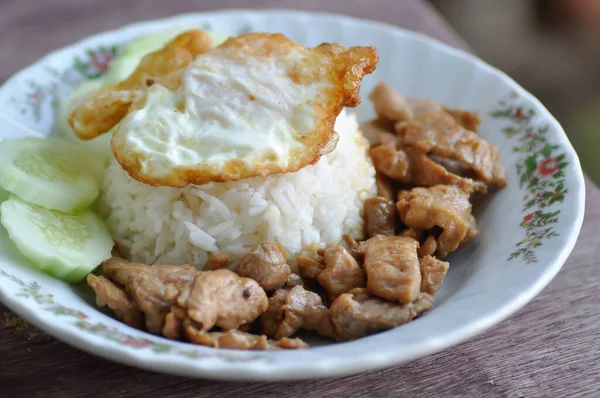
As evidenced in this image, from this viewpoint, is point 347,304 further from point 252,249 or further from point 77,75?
point 77,75

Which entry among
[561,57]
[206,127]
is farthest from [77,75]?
[561,57]

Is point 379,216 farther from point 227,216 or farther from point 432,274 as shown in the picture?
point 227,216

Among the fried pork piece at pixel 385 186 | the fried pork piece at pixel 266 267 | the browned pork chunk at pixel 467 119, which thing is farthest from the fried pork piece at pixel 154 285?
the browned pork chunk at pixel 467 119

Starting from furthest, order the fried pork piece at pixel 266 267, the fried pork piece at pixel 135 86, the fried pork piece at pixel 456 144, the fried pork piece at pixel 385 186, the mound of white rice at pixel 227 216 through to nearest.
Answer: the fried pork piece at pixel 385 186 → the fried pork piece at pixel 456 144 → the fried pork piece at pixel 135 86 → the mound of white rice at pixel 227 216 → the fried pork piece at pixel 266 267

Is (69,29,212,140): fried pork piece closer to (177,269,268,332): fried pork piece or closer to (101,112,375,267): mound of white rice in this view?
(101,112,375,267): mound of white rice

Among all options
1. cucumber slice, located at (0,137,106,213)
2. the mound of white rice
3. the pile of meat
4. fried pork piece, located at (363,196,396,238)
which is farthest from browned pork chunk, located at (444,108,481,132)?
cucumber slice, located at (0,137,106,213)

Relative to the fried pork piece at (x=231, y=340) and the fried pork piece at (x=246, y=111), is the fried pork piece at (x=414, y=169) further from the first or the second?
the fried pork piece at (x=231, y=340)

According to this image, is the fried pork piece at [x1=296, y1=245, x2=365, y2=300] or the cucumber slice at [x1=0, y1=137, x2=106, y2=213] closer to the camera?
the fried pork piece at [x1=296, y1=245, x2=365, y2=300]
